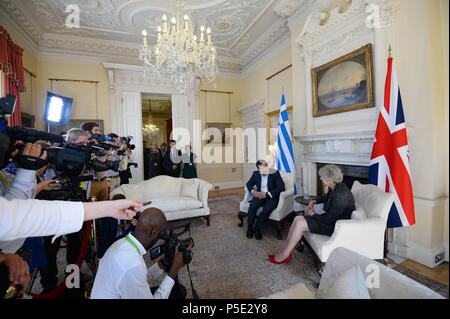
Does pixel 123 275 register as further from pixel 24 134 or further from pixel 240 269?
pixel 240 269

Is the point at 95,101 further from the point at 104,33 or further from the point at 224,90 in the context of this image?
the point at 224,90

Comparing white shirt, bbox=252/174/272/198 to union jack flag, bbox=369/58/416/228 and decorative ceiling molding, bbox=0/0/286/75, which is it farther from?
decorative ceiling molding, bbox=0/0/286/75

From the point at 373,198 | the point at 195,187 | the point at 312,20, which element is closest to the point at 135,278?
the point at 373,198

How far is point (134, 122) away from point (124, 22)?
224 cm

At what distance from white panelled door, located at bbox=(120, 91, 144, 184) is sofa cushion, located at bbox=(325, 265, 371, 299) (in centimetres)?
529

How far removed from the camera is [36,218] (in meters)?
0.67

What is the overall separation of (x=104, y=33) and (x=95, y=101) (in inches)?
62.1

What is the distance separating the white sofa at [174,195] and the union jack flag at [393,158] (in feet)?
7.90

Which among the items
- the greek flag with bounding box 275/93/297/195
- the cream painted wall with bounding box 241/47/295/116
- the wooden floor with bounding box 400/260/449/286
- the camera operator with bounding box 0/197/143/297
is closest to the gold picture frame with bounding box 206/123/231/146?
the cream painted wall with bounding box 241/47/295/116

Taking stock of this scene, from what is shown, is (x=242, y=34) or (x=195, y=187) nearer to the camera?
(x=195, y=187)

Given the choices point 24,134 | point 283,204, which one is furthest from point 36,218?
point 283,204

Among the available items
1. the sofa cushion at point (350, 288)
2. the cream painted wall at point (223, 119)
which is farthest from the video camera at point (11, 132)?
the cream painted wall at point (223, 119)

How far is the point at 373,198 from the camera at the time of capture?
6.61 feet
